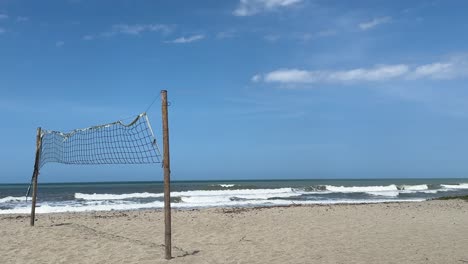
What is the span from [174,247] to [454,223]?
23.6 feet

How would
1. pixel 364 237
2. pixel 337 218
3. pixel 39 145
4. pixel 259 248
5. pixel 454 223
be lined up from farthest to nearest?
pixel 337 218
pixel 454 223
pixel 39 145
pixel 364 237
pixel 259 248

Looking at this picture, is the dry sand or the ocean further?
the ocean

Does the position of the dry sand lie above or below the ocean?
below

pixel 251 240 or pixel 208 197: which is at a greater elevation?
pixel 208 197

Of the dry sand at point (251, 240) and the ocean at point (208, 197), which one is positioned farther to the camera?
the ocean at point (208, 197)

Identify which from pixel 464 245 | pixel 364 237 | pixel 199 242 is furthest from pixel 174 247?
pixel 464 245

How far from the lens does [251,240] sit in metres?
8.77

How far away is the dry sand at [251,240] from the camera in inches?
277

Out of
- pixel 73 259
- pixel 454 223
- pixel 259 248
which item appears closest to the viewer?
pixel 73 259

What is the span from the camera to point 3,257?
23.5 ft

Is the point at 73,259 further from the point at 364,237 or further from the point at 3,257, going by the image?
the point at 364,237

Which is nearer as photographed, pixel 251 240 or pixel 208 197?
pixel 251 240

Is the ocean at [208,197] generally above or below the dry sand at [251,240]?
above

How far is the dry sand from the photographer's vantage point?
702 centimetres
